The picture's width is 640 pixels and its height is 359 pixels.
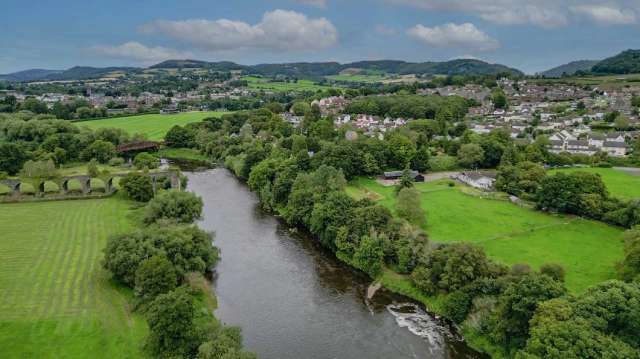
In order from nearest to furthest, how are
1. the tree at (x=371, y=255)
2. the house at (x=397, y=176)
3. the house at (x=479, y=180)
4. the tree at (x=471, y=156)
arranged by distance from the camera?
the tree at (x=371, y=255) → the house at (x=479, y=180) → the house at (x=397, y=176) → the tree at (x=471, y=156)

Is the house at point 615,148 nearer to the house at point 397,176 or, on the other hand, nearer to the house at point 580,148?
the house at point 580,148

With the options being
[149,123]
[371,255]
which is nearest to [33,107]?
[149,123]

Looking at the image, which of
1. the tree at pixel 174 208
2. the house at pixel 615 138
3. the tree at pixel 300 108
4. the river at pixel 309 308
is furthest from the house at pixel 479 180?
the tree at pixel 300 108

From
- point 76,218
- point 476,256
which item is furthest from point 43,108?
point 476,256

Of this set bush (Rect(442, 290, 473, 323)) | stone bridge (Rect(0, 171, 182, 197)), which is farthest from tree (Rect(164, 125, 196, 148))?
bush (Rect(442, 290, 473, 323))

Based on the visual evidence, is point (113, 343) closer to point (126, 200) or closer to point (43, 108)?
point (126, 200)

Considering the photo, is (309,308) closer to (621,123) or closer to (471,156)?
(471,156)

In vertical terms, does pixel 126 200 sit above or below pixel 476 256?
below
